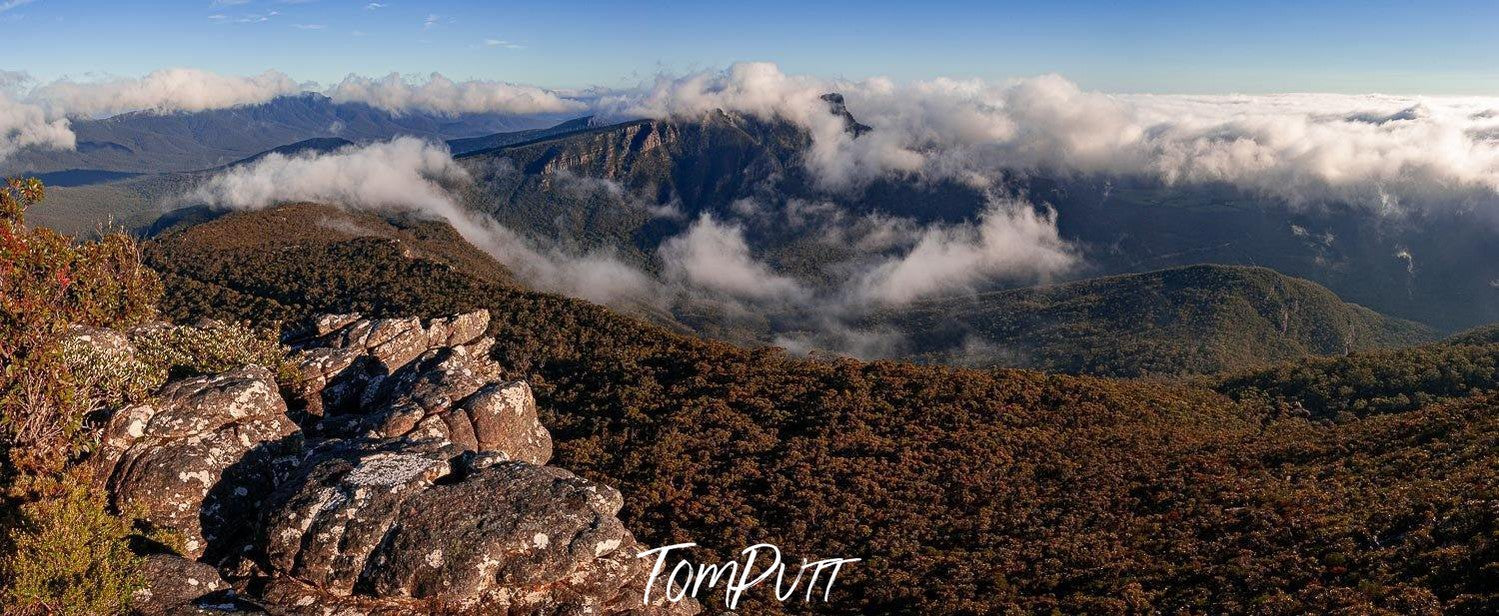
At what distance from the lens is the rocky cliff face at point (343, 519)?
19547 mm

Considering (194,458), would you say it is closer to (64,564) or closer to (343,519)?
(64,564)

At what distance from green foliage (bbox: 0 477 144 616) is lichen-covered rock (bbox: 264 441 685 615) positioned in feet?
11.2

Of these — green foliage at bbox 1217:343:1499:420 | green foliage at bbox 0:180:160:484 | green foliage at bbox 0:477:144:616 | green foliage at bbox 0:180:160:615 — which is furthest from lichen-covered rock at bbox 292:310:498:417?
green foliage at bbox 1217:343:1499:420

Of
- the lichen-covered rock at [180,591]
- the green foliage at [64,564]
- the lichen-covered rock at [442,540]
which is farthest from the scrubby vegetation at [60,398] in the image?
the lichen-covered rock at [442,540]

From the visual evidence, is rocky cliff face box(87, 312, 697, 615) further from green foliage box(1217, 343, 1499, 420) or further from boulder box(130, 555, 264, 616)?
green foliage box(1217, 343, 1499, 420)

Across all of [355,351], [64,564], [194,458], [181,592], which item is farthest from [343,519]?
[355,351]

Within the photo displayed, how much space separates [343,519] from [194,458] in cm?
731

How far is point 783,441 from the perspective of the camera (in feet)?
152

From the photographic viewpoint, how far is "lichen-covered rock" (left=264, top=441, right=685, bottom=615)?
64.3ft

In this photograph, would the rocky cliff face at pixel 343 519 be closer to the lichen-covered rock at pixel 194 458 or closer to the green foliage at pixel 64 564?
the lichen-covered rock at pixel 194 458

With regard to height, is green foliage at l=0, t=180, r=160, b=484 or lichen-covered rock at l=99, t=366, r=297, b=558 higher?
green foliage at l=0, t=180, r=160, b=484

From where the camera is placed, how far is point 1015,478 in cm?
4325

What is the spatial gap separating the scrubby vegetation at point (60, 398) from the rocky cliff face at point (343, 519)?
1.33 m

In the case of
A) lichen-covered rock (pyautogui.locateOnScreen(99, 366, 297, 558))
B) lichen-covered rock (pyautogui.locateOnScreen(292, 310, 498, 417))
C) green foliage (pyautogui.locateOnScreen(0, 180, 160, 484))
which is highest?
green foliage (pyautogui.locateOnScreen(0, 180, 160, 484))
